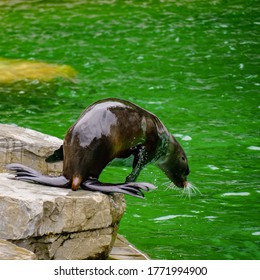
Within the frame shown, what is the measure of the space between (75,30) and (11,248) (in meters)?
10.2

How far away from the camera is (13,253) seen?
4.77 m

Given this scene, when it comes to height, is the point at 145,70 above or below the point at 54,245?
below

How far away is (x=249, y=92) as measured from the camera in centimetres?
1148

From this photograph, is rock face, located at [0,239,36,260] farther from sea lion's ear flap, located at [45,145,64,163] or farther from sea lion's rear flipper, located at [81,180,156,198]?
sea lion's ear flap, located at [45,145,64,163]

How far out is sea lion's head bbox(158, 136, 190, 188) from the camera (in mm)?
6578

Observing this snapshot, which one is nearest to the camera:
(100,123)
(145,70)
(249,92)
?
(100,123)

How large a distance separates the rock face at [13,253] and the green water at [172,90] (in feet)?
5.47

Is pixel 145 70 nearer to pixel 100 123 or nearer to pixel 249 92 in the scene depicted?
pixel 249 92

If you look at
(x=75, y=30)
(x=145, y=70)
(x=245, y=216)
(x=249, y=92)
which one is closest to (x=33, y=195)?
(x=245, y=216)

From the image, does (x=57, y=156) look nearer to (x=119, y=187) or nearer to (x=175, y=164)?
(x=119, y=187)

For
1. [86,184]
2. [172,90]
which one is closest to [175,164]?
[86,184]

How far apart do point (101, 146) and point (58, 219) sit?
0.59 m

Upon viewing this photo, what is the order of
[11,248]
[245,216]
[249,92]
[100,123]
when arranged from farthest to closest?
[249,92] → [245,216] → [100,123] → [11,248]

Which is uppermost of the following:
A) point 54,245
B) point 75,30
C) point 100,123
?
point 100,123
